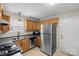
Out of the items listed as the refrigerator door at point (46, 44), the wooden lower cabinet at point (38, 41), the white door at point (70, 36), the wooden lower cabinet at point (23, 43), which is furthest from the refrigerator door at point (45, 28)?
the wooden lower cabinet at point (23, 43)

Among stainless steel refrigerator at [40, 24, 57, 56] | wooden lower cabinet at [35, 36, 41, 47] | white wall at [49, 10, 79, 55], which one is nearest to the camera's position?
white wall at [49, 10, 79, 55]

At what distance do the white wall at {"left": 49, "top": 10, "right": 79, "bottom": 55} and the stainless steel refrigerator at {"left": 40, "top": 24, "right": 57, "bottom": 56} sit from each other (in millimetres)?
236

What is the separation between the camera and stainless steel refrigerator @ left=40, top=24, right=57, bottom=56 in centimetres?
171

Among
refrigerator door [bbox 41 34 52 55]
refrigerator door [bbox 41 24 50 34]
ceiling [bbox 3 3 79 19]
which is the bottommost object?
refrigerator door [bbox 41 34 52 55]

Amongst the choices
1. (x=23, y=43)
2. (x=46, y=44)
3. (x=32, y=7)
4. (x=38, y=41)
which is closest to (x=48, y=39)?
(x=46, y=44)

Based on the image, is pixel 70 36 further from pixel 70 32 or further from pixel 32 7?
pixel 32 7

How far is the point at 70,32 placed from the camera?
156cm

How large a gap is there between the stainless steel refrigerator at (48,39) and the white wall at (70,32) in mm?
236

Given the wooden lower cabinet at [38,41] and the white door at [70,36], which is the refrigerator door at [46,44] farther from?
the white door at [70,36]

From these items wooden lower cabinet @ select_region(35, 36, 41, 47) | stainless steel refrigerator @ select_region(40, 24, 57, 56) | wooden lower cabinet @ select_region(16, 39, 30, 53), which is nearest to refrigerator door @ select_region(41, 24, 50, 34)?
stainless steel refrigerator @ select_region(40, 24, 57, 56)

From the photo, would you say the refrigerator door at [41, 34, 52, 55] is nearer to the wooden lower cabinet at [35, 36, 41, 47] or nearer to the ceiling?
the wooden lower cabinet at [35, 36, 41, 47]

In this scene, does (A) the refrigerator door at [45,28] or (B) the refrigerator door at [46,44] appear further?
(A) the refrigerator door at [45,28]

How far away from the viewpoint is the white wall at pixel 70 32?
1.44 metres

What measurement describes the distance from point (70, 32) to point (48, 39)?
0.58 metres
